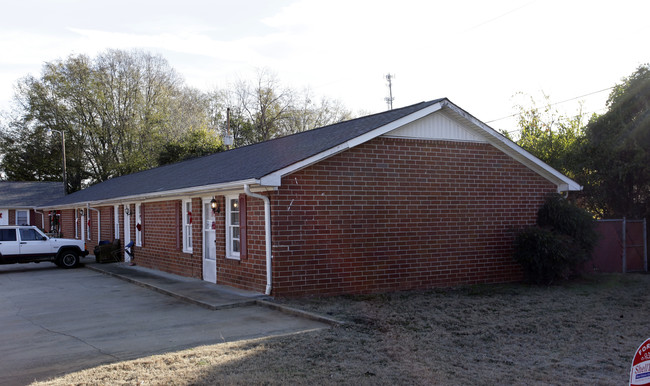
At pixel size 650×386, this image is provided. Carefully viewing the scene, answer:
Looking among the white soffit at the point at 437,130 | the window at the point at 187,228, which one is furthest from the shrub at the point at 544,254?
the window at the point at 187,228

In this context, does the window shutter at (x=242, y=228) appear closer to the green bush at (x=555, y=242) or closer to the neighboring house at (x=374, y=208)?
the neighboring house at (x=374, y=208)

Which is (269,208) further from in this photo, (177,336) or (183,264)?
(183,264)

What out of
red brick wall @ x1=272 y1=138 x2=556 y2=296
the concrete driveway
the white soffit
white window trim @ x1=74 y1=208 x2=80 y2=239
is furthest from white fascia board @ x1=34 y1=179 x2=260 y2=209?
white window trim @ x1=74 y1=208 x2=80 y2=239

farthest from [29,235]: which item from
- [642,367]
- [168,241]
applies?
[642,367]

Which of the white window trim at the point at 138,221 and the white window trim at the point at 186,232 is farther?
the white window trim at the point at 138,221

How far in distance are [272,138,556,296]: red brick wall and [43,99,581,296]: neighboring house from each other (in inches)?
1.0

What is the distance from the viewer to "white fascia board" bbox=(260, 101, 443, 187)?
1088cm

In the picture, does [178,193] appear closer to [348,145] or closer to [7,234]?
[348,145]

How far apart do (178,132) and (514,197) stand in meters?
37.2

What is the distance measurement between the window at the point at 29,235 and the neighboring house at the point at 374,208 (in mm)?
7564

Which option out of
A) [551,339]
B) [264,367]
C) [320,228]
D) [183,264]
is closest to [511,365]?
[551,339]

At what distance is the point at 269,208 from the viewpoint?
1129cm

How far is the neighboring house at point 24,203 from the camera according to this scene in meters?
38.0

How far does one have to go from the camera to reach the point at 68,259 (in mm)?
20688
